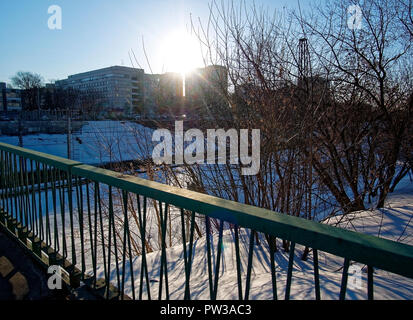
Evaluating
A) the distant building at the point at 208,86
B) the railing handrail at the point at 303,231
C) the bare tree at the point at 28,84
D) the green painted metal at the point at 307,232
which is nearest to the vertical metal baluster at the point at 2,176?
the railing handrail at the point at 303,231

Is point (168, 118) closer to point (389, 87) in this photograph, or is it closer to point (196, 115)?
point (196, 115)

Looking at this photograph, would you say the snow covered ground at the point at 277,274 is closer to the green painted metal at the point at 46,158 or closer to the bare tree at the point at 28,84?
the green painted metal at the point at 46,158

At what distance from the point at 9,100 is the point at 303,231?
4129 inches

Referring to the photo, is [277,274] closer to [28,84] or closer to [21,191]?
[21,191]

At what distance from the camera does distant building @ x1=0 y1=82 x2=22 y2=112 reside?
82438 mm

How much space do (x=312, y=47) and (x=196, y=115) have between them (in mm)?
2895

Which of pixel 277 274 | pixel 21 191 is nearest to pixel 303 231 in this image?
pixel 277 274

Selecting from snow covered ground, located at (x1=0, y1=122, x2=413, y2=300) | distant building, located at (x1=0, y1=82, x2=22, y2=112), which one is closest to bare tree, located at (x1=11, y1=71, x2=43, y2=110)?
distant building, located at (x1=0, y1=82, x2=22, y2=112)

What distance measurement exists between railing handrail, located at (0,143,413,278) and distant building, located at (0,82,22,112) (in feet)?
317

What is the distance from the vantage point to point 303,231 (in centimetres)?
105

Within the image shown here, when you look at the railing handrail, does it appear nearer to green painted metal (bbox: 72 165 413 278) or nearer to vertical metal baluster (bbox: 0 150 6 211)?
green painted metal (bbox: 72 165 413 278)

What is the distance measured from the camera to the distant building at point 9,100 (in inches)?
3246

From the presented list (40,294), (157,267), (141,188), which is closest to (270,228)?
(141,188)

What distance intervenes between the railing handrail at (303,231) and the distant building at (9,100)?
96507mm
